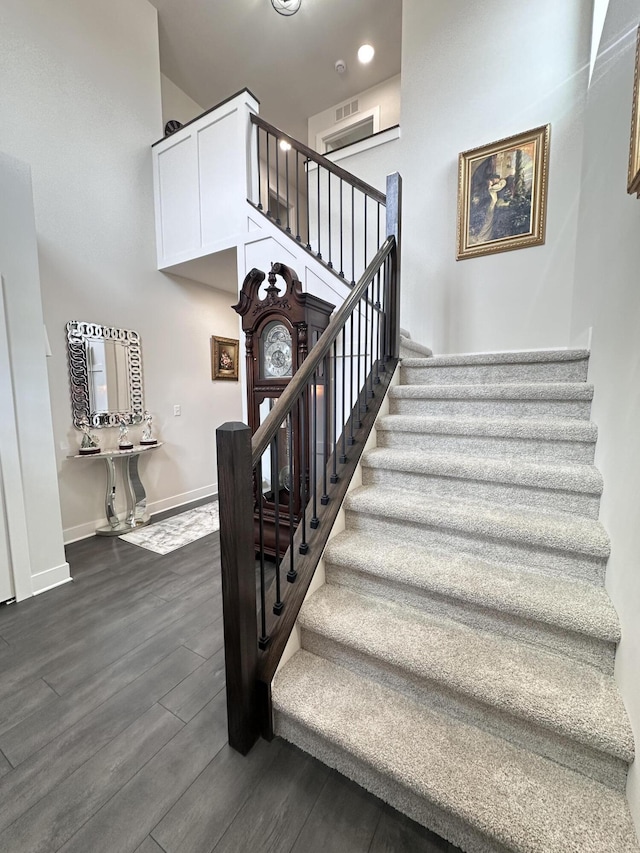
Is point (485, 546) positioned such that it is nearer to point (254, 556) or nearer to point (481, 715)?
point (481, 715)

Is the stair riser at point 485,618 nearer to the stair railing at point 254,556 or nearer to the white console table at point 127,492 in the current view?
the stair railing at point 254,556

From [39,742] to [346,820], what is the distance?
3.77ft

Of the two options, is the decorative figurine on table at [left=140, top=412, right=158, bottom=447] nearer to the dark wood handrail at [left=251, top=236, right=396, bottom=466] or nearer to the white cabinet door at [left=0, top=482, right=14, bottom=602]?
the white cabinet door at [left=0, top=482, right=14, bottom=602]

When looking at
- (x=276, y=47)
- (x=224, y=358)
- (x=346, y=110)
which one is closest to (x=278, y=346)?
(x=224, y=358)

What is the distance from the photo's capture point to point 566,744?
956 mm

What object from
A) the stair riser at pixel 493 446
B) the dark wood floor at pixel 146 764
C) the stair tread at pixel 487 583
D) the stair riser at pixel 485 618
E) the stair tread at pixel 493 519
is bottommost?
the dark wood floor at pixel 146 764

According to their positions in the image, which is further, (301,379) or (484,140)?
(484,140)

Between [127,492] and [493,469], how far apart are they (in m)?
3.44

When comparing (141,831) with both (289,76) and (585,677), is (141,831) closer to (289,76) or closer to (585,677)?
(585,677)

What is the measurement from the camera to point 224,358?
15.2ft

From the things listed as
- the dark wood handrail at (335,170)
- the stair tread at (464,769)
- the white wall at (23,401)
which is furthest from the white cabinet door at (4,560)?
the dark wood handrail at (335,170)

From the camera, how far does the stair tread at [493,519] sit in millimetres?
1260

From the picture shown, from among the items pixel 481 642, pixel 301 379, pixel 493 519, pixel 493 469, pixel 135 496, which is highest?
pixel 301 379

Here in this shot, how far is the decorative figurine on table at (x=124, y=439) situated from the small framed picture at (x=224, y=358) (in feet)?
4.39
